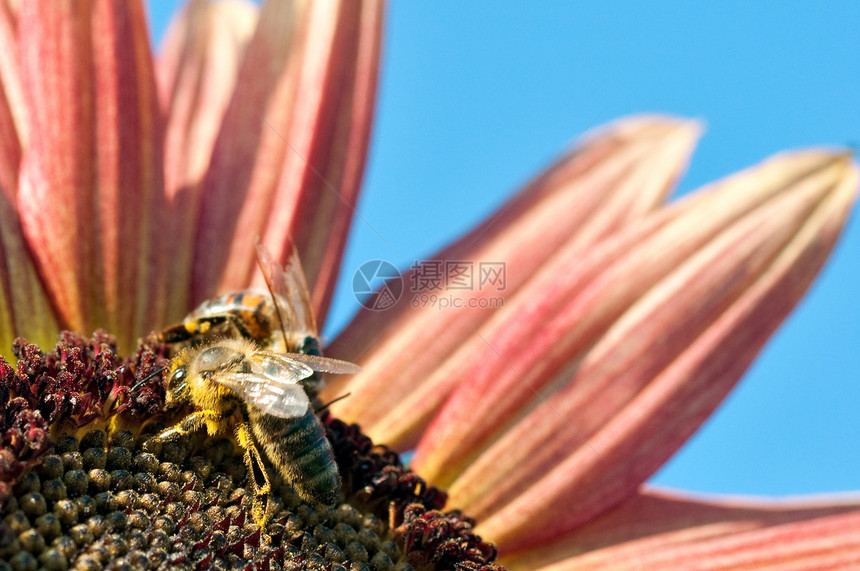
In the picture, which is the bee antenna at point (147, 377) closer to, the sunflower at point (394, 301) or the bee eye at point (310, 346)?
the sunflower at point (394, 301)

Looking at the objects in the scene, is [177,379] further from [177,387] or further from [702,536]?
[702,536]

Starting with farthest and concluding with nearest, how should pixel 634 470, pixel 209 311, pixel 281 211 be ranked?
pixel 281 211 → pixel 634 470 → pixel 209 311

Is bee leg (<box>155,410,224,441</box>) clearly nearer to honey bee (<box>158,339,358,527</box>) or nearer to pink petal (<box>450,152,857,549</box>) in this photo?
honey bee (<box>158,339,358,527</box>)

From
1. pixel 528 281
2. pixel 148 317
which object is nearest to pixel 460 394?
pixel 528 281

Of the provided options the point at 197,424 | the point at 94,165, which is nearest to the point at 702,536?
the point at 197,424

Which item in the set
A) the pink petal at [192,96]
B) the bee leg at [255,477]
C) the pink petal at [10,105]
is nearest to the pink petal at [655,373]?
the bee leg at [255,477]

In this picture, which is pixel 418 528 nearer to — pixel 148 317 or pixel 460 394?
pixel 460 394

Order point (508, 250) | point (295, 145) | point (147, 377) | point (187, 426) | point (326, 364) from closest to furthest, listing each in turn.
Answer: point (326, 364) → point (187, 426) → point (147, 377) → point (295, 145) → point (508, 250)
